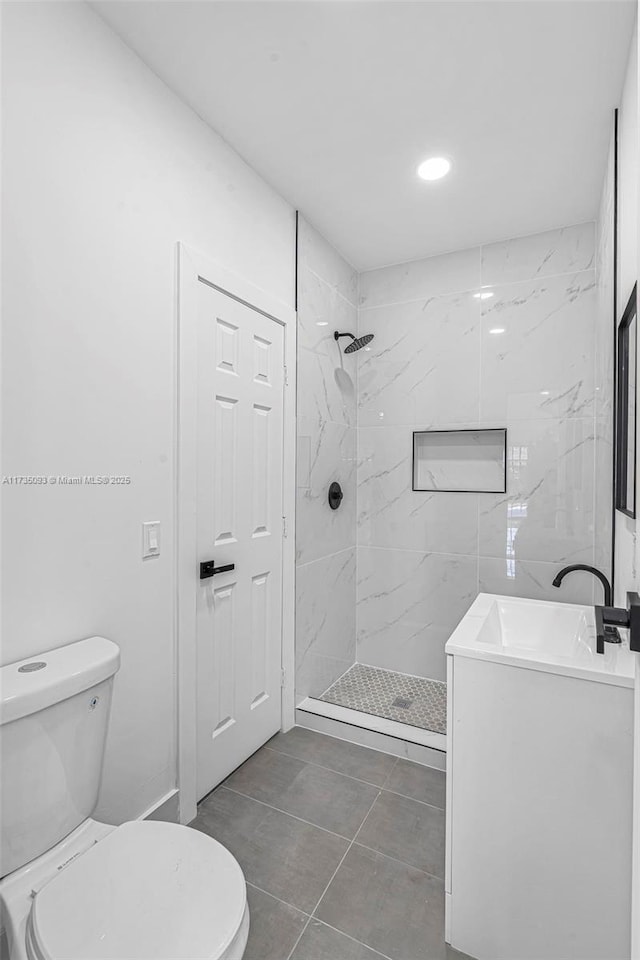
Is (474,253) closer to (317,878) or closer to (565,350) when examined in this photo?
(565,350)

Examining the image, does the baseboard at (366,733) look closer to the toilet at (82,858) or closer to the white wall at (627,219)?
the white wall at (627,219)

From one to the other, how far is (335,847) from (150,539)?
1.24 m

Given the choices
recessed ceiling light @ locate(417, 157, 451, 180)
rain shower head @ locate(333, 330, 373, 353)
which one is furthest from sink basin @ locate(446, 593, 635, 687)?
recessed ceiling light @ locate(417, 157, 451, 180)

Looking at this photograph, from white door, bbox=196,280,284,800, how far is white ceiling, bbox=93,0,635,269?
0.65m

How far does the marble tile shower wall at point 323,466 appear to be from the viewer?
8.18ft

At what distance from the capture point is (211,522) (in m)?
1.88

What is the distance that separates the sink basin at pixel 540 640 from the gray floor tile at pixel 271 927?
0.90 meters

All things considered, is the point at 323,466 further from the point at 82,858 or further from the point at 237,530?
the point at 82,858

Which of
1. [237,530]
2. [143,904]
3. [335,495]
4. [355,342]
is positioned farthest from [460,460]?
[143,904]

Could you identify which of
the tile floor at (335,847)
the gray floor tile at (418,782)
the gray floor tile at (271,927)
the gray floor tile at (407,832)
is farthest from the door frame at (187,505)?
the gray floor tile at (418,782)

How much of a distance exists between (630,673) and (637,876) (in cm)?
46

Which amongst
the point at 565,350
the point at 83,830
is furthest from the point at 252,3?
the point at 83,830

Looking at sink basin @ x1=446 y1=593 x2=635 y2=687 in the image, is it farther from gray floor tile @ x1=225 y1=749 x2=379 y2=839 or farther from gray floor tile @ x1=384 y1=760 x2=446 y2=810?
gray floor tile @ x1=225 y1=749 x2=379 y2=839

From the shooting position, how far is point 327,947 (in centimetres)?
132
